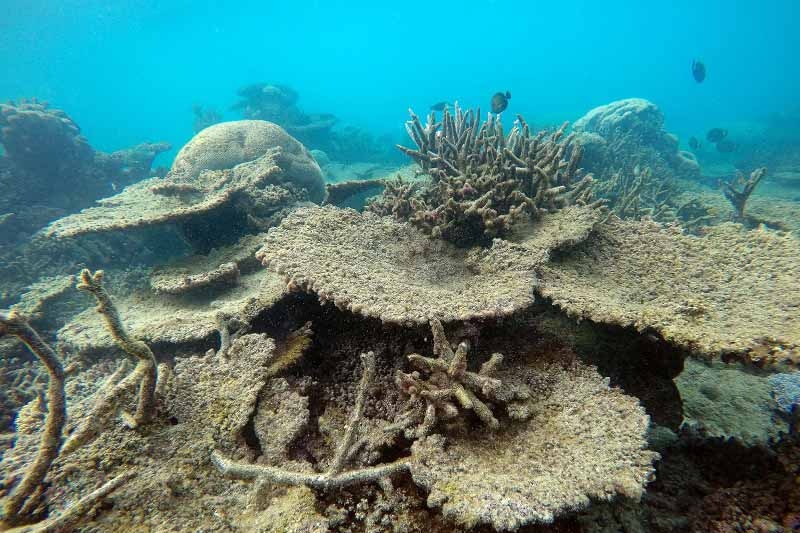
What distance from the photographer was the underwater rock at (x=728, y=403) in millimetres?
2689

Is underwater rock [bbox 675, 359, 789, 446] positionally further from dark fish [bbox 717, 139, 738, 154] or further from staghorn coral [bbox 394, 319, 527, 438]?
dark fish [bbox 717, 139, 738, 154]

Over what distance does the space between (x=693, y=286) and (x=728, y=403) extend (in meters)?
1.21

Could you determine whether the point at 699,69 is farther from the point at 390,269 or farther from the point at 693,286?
the point at 390,269

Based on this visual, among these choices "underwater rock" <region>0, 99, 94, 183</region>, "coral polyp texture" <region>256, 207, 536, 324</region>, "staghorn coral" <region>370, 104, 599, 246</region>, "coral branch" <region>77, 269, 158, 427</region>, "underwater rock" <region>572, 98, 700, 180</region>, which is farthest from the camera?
"underwater rock" <region>572, 98, 700, 180</region>

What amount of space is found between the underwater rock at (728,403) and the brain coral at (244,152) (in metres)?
6.07

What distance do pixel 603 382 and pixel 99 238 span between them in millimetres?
7415

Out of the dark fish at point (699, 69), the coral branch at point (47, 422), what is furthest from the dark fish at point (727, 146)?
the coral branch at point (47, 422)

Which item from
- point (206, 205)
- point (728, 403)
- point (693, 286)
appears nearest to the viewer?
point (693, 286)

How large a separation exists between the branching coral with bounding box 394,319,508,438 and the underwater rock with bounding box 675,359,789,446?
1.58 m

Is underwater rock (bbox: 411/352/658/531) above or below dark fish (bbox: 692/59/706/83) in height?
below

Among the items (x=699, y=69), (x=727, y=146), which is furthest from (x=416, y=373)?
(x=727, y=146)

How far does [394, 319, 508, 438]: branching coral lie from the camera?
1.90 m

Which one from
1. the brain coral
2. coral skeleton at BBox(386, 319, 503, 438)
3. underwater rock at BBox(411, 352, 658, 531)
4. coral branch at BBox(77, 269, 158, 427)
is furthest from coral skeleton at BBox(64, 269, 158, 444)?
the brain coral

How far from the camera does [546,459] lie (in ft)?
5.61
